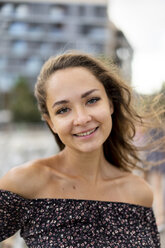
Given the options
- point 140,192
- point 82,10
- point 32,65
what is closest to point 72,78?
point 140,192

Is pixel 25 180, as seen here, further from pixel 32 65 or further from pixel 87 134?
pixel 32 65

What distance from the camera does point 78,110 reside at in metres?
1.21

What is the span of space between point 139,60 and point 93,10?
3898cm

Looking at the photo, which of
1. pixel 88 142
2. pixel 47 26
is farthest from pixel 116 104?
pixel 47 26

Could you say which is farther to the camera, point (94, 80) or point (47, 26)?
point (47, 26)

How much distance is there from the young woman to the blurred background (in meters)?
0.25

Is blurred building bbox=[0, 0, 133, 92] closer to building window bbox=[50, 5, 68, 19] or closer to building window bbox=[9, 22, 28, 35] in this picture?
building window bbox=[50, 5, 68, 19]

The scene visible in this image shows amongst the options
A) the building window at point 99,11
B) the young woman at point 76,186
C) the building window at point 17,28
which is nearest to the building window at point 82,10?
the building window at point 99,11

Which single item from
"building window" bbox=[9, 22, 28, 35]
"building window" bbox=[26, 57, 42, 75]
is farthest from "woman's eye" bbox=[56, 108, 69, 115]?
"building window" bbox=[26, 57, 42, 75]

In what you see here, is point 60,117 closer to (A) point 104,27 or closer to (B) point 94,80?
(B) point 94,80

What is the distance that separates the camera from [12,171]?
122 cm

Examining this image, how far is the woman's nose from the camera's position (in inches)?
47.1

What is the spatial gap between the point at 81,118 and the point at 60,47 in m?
0.64

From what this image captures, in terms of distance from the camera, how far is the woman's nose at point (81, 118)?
1.20m
